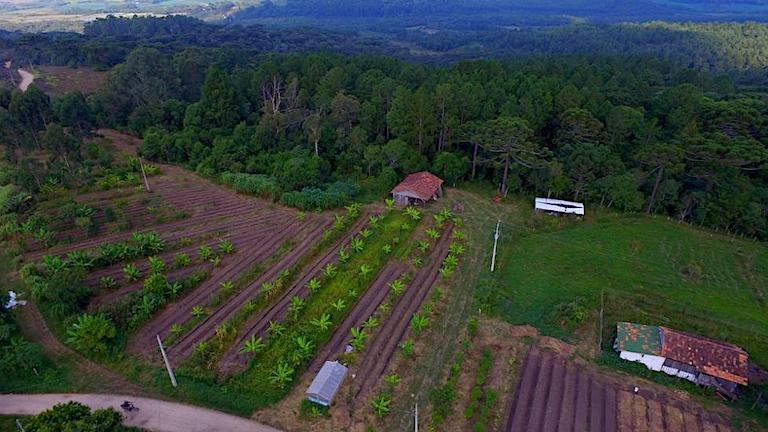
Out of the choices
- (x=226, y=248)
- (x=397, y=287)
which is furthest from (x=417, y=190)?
(x=226, y=248)

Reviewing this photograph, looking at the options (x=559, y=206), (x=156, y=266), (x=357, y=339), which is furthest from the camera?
(x=559, y=206)

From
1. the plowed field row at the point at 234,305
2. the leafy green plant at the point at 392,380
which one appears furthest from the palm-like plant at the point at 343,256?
the leafy green plant at the point at 392,380

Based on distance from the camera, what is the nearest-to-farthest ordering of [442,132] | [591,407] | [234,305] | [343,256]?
1. [591,407]
2. [234,305]
3. [343,256]
4. [442,132]

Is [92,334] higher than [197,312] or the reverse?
higher

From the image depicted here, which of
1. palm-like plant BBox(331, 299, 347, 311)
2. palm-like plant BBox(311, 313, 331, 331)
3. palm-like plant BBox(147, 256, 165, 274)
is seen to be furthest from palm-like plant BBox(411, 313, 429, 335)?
palm-like plant BBox(147, 256, 165, 274)

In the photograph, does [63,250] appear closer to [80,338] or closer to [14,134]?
[80,338]

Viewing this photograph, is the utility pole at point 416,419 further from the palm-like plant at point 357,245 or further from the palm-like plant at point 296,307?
the palm-like plant at point 357,245

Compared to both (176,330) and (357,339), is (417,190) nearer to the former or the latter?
(357,339)
